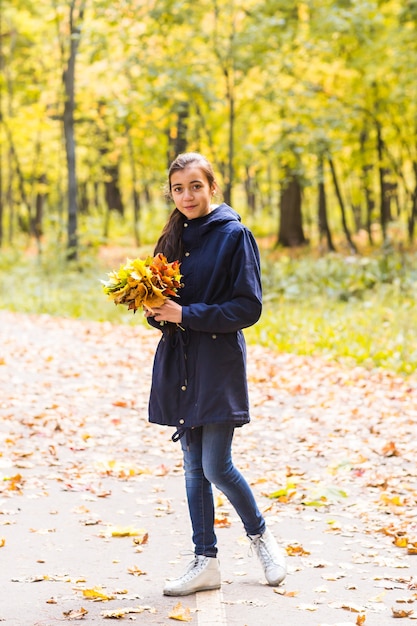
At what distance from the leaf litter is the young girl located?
55cm

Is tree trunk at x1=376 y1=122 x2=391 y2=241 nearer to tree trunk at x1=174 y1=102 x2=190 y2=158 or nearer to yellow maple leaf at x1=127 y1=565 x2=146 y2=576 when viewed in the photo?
tree trunk at x1=174 y1=102 x2=190 y2=158

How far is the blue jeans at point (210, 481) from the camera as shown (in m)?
4.06

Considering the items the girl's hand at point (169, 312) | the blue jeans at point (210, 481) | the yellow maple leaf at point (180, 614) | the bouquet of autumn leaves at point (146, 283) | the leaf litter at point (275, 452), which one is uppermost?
the bouquet of autumn leaves at point (146, 283)

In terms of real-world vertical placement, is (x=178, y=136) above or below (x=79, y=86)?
below

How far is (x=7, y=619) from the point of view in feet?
12.7

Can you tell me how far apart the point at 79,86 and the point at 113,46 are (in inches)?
473

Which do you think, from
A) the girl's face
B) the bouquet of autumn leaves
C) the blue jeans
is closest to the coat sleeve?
the bouquet of autumn leaves

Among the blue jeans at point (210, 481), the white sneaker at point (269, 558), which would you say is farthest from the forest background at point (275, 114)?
the blue jeans at point (210, 481)

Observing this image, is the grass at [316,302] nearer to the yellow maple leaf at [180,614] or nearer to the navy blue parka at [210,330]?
the navy blue parka at [210,330]

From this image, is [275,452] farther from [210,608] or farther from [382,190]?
[382,190]

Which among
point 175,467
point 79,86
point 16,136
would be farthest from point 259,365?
point 79,86

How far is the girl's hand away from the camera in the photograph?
3.89 m

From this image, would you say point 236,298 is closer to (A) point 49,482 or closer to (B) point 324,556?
(B) point 324,556

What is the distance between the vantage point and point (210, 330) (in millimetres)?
3918
